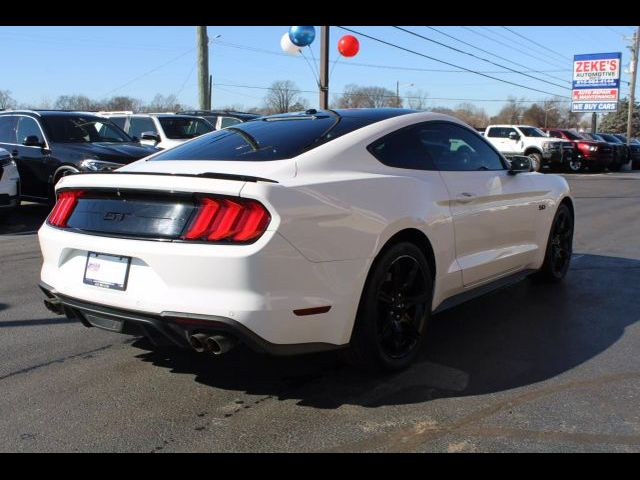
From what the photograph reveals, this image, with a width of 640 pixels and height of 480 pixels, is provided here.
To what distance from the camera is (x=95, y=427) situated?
3.10 meters

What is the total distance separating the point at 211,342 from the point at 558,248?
4191 mm

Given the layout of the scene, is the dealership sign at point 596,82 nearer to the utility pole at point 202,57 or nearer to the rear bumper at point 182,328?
the utility pole at point 202,57

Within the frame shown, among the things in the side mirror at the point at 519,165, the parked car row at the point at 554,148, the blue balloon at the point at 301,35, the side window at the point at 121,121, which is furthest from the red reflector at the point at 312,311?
the parked car row at the point at 554,148

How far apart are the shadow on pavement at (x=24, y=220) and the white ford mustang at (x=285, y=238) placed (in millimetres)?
5672

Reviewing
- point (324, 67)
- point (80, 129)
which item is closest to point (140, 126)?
point (80, 129)

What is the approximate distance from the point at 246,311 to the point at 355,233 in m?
0.76

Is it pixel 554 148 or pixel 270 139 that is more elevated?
pixel 554 148

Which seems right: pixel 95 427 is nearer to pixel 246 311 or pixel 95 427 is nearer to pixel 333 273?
pixel 246 311

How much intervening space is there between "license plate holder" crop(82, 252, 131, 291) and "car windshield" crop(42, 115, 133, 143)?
734 cm

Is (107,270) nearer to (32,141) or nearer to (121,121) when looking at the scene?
(32,141)

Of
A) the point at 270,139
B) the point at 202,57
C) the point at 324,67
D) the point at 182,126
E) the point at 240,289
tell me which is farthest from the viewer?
the point at 324,67

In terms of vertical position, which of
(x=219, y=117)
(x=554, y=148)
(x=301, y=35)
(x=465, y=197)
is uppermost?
(x=301, y=35)

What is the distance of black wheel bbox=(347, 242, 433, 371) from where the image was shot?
353 centimetres

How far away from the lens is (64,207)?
3.71m
